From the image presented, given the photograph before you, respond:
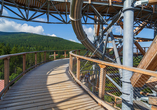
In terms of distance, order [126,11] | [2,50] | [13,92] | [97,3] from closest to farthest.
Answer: [13,92] < [126,11] < [97,3] < [2,50]

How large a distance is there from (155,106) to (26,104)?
287cm

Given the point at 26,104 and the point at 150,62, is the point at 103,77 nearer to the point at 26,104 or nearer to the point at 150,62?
the point at 150,62

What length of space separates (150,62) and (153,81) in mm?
1344

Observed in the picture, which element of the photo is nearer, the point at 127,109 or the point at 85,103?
the point at 85,103

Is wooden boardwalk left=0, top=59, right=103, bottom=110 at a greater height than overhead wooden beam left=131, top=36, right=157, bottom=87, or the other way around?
overhead wooden beam left=131, top=36, right=157, bottom=87

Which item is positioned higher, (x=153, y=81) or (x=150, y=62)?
(x=150, y=62)

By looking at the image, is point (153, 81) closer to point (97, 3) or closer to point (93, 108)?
point (93, 108)

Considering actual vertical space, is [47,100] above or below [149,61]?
below

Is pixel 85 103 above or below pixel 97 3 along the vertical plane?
below

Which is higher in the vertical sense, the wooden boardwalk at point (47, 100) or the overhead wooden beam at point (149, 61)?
the overhead wooden beam at point (149, 61)

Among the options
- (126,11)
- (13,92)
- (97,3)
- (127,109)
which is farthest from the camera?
(97,3)

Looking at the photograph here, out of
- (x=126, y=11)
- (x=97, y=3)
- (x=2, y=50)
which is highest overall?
(x=97, y=3)

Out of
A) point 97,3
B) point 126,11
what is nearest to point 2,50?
point 97,3

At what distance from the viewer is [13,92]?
8.93ft
